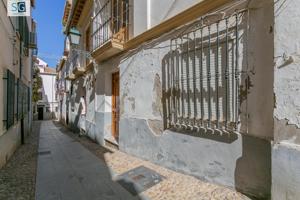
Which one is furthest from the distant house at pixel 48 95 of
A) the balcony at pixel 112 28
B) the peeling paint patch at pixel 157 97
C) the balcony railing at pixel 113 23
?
the peeling paint patch at pixel 157 97

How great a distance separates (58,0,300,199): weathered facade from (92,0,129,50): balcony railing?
0.15 meters

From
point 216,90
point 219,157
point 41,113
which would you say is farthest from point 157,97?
point 41,113

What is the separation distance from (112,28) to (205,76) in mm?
4486

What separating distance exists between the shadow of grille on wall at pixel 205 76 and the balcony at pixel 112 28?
7.40 feet

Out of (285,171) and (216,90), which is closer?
(285,171)

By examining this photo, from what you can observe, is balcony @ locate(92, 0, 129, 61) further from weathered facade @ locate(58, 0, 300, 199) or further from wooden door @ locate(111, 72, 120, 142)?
wooden door @ locate(111, 72, 120, 142)

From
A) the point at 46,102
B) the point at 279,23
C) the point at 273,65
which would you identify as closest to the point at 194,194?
the point at 273,65

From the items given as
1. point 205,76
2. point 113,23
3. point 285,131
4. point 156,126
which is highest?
point 113,23

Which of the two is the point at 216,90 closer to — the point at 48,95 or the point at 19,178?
the point at 19,178

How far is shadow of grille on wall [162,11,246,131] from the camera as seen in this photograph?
361cm

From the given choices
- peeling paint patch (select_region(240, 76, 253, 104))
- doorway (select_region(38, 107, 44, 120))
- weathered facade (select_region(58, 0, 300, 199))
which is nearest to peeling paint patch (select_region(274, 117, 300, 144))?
weathered facade (select_region(58, 0, 300, 199))

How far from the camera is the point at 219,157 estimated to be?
3801 mm

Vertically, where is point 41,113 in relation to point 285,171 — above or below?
below

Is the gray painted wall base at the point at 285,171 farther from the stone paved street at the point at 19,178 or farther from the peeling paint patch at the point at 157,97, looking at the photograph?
the stone paved street at the point at 19,178
